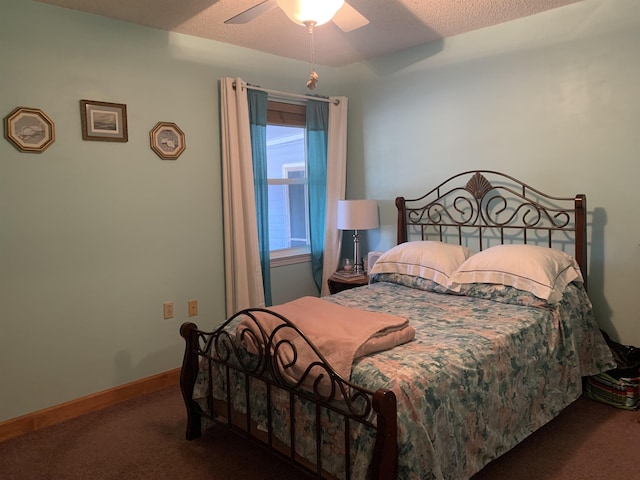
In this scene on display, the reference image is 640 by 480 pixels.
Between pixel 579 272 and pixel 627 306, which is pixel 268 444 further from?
pixel 627 306

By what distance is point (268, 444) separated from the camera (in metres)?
2.14

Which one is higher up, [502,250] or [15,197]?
[15,197]

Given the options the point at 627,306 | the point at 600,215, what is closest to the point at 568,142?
the point at 600,215

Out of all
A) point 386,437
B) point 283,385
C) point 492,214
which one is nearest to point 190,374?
point 283,385

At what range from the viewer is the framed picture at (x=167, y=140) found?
3.19 metres

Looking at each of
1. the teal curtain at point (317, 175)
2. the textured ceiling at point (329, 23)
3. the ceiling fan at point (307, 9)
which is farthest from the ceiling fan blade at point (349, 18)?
the teal curtain at point (317, 175)

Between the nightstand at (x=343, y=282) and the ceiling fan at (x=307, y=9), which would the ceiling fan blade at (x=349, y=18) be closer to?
the ceiling fan at (x=307, y=9)

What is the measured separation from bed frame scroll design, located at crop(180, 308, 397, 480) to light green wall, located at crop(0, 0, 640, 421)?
0.87m

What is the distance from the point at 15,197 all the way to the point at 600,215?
3.42 metres

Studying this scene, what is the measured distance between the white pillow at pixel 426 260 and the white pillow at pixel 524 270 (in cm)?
9

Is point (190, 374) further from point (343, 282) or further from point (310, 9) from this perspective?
point (310, 9)

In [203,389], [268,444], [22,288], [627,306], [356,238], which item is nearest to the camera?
[268,444]

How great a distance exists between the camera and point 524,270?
2736 mm

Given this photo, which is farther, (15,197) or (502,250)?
(502,250)
